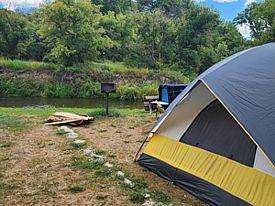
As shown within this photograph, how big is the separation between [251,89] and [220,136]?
850 mm

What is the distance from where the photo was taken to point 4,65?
26328 millimetres

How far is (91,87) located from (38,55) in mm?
8562

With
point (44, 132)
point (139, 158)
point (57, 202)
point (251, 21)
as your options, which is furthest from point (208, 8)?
point (57, 202)

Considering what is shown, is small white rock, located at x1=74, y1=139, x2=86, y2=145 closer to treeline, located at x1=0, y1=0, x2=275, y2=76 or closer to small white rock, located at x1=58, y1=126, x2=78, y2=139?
small white rock, located at x1=58, y1=126, x2=78, y2=139

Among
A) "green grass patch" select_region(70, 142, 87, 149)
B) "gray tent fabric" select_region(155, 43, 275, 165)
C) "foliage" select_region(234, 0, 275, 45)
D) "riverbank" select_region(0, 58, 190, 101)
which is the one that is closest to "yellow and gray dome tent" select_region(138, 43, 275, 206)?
"gray tent fabric" select_region(155, 43, 275, 165)

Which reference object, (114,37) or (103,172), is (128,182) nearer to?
(103,172)

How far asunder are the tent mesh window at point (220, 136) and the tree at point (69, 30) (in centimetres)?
2123

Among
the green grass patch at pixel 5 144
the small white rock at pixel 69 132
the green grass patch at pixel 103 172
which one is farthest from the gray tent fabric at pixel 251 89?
the green grass patch at pixel 5 144

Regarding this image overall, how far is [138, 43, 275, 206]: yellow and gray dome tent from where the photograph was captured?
451cm

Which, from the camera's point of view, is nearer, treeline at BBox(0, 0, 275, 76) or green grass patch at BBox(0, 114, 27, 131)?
green grass patch at BBox(0, 114, 27, 131)

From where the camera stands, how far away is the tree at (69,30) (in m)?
26.2

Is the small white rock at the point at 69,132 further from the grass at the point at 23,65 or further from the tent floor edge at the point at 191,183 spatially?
the grass at the point at 23,65

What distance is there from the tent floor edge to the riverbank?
16844 mm

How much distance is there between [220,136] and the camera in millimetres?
5430
